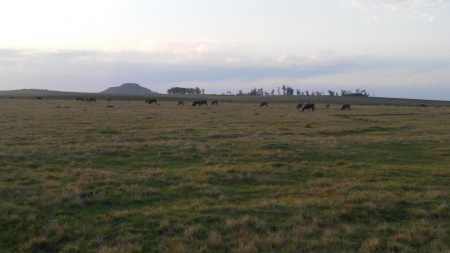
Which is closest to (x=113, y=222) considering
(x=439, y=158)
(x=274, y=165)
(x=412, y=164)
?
(x=274, y=165)

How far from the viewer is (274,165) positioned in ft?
55.2

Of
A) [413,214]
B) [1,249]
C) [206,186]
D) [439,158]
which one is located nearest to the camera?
[1,249]

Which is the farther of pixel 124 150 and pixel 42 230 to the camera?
pixel 124 150

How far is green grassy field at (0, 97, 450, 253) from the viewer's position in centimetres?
855

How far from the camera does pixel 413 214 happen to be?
1045 centimetres

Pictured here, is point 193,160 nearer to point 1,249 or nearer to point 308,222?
point 308,222

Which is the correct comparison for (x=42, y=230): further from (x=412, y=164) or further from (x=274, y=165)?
(x=412, y=164)

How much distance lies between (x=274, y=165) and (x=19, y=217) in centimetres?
935

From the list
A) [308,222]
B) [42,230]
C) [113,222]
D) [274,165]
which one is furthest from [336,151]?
[42,230]

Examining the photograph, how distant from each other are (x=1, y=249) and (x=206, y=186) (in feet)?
19.5

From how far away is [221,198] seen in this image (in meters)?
11.7

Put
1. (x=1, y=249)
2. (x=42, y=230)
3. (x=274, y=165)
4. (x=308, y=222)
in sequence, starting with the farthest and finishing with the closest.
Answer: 1. (x=274, y=165)
2. (x=308, y=222)
3. (x=42, y=230)
4. (x=1, y=249)

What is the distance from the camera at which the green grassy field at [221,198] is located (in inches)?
337

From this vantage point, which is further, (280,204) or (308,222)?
(280,204)
